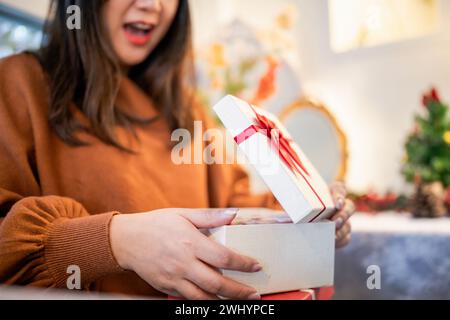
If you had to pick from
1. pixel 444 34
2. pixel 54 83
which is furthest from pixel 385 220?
pixel 54 83

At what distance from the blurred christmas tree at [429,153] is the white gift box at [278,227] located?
2.04ft

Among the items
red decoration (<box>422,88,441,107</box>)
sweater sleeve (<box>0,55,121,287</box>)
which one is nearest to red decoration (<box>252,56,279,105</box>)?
red decoration (<box>422,88,441,107</box>)

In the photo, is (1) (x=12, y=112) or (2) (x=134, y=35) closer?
(1) (x=12, y=112)

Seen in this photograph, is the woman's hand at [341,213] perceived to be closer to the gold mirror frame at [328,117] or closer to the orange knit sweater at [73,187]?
the orange knit sweater at [73,187]

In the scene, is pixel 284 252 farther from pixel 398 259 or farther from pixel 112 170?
pixel 398 259

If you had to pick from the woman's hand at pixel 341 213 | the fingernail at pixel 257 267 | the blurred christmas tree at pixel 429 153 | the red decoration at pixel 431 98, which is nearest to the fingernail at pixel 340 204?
the woman's hand at pixel 341 213

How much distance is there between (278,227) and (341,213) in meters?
0.16

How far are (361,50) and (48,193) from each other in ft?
3.36

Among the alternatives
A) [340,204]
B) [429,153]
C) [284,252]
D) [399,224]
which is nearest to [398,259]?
[399,224]

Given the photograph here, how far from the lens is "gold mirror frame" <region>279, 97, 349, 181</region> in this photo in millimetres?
1258

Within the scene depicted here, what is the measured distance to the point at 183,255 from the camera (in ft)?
1.39

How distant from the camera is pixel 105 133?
2.23 ft

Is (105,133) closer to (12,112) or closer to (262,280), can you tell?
(12,112)
